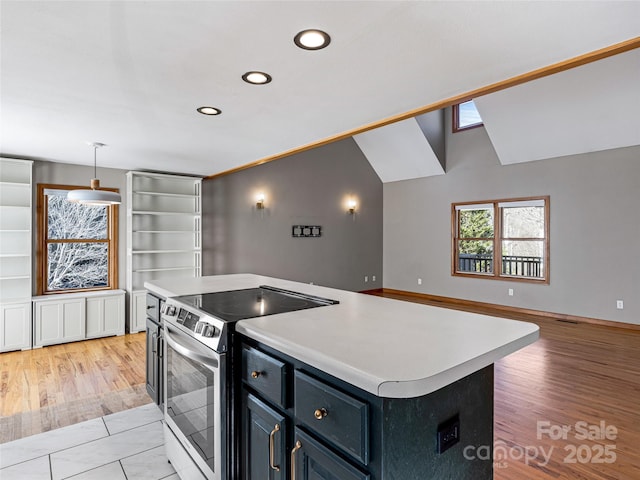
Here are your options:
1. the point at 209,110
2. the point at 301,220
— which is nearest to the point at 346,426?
the point at 209,110

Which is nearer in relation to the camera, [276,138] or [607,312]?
[276,138]

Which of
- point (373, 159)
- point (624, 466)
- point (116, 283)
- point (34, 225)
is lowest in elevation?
point (624, 466)

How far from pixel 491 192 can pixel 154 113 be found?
6.04 metres

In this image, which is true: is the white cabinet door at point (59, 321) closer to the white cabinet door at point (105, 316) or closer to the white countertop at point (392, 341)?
the white cabinet door at point (105, 316)

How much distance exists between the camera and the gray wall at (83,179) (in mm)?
4727

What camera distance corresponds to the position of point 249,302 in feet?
7.03

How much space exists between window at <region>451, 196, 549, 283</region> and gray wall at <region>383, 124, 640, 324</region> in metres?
0.14

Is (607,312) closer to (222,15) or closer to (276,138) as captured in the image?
(276,138)

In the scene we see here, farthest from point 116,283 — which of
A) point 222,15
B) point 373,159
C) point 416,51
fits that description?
point 373,159

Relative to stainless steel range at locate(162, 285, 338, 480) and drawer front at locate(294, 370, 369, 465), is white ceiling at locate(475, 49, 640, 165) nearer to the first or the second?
stainless steel range at locate(162, 285, 338, 480)

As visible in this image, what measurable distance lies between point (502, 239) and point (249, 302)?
6.02 m

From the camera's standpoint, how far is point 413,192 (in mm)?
8164

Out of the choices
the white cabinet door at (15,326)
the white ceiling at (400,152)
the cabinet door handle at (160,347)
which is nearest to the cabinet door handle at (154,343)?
the cabinet door handle at (160,347)

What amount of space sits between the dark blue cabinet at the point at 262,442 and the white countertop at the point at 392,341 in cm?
28
